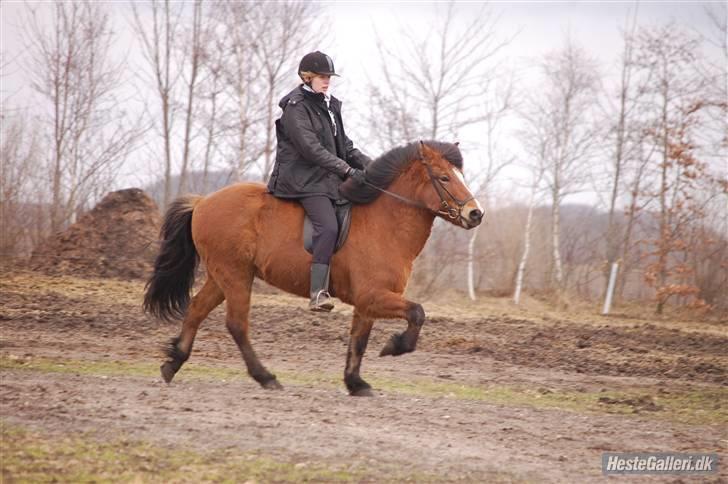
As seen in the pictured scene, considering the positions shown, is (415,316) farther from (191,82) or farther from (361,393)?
(191,82)

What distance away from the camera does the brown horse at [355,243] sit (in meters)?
7.69

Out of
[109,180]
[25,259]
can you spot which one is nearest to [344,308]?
[25,259]

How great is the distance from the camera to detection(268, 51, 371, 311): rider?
773 cm

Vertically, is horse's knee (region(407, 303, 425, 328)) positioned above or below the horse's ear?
below

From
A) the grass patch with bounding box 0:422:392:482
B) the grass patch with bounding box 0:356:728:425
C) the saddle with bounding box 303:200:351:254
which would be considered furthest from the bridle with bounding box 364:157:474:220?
the grass patch with bounding box 0:422:392:482

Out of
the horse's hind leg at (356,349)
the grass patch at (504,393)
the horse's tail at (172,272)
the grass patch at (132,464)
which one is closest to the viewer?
the grass patch at (132,464)

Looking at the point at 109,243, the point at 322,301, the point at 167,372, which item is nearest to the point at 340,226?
the point at 322,301

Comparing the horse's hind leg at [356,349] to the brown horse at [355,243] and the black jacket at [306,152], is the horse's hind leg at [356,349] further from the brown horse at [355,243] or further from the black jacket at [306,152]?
the black jacket at [306,152]

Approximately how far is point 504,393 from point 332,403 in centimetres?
255

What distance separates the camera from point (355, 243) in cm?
788

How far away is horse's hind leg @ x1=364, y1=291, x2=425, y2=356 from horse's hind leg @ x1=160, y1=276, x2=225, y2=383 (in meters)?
1.79

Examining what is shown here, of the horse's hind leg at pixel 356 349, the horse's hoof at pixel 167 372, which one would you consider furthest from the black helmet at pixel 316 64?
the horse's hoof at pixel 167 372

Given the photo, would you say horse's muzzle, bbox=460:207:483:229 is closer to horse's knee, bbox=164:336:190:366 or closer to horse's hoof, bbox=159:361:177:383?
horse's knee, bbox=164:336:190:366

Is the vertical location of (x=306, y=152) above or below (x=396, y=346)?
above
